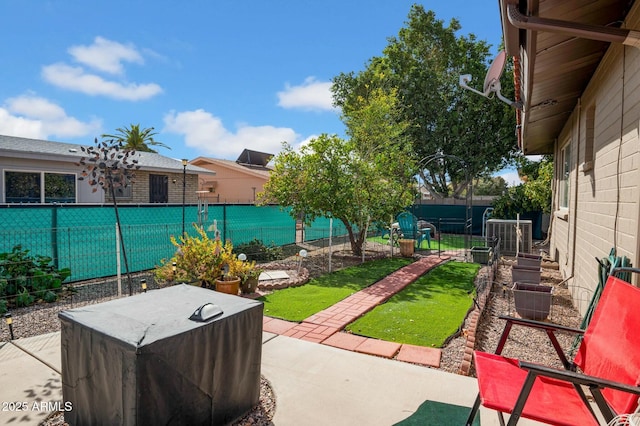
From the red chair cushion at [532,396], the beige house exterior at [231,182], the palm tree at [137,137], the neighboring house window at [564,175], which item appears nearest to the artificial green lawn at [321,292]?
the red chair cushion at [532,396]

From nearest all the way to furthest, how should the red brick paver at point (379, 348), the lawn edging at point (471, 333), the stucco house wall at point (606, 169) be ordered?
1. the stucco house wall at point (606, 169)
2. the lawn edging at point (471, 333)
3. the red brick paver at point (379, 348)

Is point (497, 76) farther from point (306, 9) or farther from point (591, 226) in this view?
point (306, 9)

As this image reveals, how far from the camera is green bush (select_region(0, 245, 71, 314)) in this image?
5121 mm

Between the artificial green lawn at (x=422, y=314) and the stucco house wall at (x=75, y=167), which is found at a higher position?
the stucco house wall at (x=75, y=167)

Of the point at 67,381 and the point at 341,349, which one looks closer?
the point at 67,381

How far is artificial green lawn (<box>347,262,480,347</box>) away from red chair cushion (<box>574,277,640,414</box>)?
6.19 ft

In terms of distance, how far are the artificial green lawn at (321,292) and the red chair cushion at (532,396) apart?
2.98 metres

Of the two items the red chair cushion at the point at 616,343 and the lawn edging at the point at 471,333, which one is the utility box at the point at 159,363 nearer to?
the lawn edging at the point at 471,333

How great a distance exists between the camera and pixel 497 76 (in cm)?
487

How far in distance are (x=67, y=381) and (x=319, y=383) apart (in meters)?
1.84

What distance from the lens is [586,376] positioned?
1535 mm

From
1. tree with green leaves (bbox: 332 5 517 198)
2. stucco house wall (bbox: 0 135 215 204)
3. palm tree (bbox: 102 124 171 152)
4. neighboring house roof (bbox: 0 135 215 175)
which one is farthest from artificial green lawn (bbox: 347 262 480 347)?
palm tree (bbox: 102 124 171 152)

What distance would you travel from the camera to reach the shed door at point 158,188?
1449 cm

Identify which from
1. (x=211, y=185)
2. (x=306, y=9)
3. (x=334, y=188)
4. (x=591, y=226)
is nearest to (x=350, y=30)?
(x=306, y=9)
